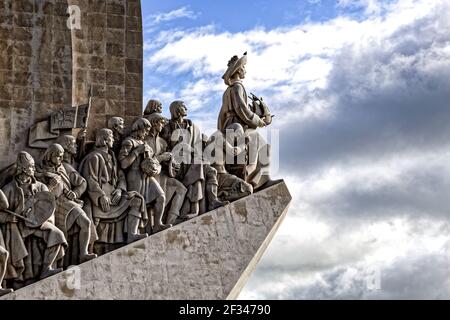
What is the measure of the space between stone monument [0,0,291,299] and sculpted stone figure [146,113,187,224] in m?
0.02

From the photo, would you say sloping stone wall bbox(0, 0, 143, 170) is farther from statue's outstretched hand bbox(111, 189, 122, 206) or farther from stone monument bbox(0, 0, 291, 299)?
statue's outstretched hand bbox(111, 189, 122, 206)

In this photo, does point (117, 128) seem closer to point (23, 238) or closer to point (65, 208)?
point (65, 208)

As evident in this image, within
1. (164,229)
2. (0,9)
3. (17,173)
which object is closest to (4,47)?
(0,9)

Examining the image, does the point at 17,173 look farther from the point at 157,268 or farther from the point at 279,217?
the point at 279,217

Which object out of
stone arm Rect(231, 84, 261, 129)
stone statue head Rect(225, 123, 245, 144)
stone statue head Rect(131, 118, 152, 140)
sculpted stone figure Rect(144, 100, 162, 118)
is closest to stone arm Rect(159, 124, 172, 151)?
sculpted stone figure Rect(144, 100, 162, 118)

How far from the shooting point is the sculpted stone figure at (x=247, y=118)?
21.5 metres

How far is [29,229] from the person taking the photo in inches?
779

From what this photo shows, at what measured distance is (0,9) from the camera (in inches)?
822

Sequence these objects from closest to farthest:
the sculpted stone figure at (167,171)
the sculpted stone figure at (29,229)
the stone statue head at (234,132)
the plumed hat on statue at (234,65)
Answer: the sculpted stone figure at (29,229)
the sculpted stone figure at (167,171)
the stone statue head at (234,132)
the plumed hat on statue at (234,65)

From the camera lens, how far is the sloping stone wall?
2064 centimetres

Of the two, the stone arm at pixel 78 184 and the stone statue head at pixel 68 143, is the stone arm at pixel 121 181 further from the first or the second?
the stone statue head at pixel 68 143

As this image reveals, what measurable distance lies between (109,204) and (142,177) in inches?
24.4

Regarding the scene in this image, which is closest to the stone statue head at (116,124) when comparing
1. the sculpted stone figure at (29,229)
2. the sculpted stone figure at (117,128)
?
the sculpted stone figure at (117,128)

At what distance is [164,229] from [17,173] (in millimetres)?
2085
